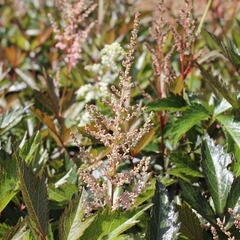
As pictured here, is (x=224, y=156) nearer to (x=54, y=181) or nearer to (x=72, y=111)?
(x=54, y=181)

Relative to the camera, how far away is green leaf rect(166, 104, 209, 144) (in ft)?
6.40

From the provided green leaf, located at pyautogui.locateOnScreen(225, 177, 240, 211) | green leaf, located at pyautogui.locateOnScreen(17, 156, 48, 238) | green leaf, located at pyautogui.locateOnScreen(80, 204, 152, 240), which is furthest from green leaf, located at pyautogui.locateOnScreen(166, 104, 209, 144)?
green leaf, located at pyautogui.locateOnScreen(17, 156, 48, 238)

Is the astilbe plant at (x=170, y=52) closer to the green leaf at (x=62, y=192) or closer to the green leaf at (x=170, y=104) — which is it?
the green leaf at (x=170, y=104)

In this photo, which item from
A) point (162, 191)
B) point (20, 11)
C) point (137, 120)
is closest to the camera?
point (162, 191)

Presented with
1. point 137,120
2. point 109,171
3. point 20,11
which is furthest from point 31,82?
point 20,11

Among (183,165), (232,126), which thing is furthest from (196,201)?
(232,126)

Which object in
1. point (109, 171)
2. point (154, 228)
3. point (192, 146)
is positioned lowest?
point (192, 146)

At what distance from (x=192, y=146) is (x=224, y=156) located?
33cm

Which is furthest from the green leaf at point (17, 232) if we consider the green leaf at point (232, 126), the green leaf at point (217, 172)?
the green leaf at point (232, 126)

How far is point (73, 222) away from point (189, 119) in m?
0.75

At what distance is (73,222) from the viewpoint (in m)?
1.42

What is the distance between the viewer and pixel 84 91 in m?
2.63

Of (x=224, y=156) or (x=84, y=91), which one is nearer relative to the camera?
(x=224, y=156)

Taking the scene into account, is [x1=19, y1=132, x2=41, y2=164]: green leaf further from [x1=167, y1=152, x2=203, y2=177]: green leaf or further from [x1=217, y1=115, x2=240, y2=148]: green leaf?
[x1=217, y1=115, x2=240, y2=148]: green leaf
